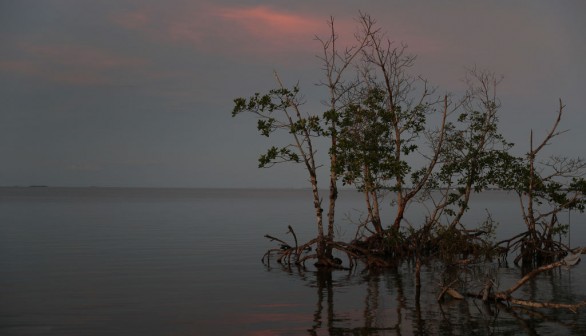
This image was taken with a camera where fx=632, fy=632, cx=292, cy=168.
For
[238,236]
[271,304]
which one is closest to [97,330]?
[271,304]

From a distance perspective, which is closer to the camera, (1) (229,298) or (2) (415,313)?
(2) (415,313)

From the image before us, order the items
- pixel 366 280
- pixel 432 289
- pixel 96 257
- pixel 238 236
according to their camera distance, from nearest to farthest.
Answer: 1. pixel 432 289
2. pixel 366 280
3. pixel 96 257
4. pixel 238 236

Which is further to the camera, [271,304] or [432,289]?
[432,289]

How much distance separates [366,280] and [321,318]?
812 centimetres

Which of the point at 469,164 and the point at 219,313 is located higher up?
the point at 469,164

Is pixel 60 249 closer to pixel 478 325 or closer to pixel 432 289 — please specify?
pixel 432 289

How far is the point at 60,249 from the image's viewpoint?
41.1m

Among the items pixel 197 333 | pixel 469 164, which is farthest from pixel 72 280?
pixel 469 164

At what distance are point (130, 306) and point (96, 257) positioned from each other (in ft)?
52.7

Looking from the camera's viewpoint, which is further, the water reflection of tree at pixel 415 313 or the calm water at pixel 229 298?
the calm water at pixel 229 298

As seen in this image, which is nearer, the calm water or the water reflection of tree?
the water reflection of tree

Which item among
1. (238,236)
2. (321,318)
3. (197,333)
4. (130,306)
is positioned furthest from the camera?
(238,236)

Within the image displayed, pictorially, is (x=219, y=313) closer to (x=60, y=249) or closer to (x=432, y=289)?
(x=432, y=289)

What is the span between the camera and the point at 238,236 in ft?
171
